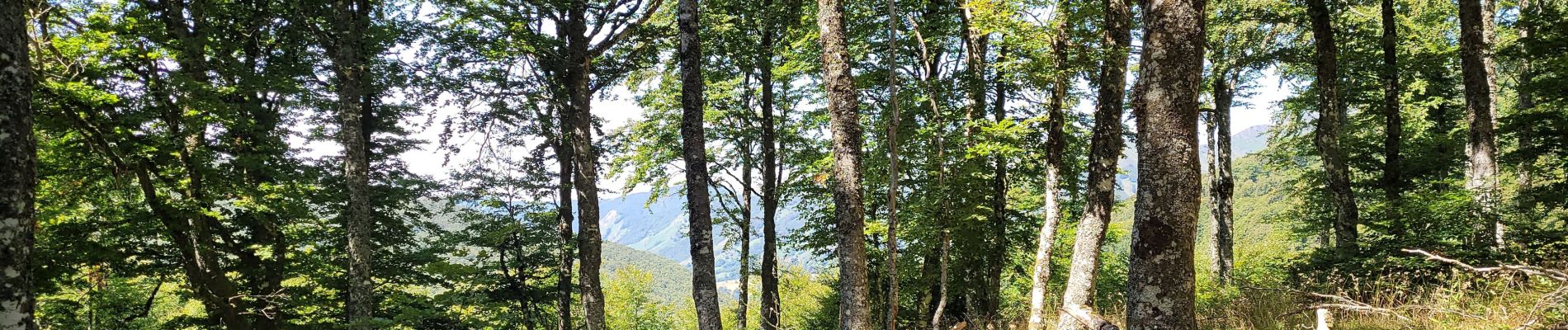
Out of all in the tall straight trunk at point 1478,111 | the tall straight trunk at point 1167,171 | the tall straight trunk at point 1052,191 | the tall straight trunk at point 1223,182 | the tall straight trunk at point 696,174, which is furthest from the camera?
the tall straight trunk at point 1223,182

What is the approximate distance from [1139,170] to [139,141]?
14.7 metres

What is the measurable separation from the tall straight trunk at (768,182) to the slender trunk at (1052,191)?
8.67m

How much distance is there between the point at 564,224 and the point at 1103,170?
1299 cm

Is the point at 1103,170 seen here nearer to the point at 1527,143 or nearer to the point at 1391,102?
the point at 1391,102

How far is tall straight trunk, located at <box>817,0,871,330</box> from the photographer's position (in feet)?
21.0

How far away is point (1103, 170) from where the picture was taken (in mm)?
7363

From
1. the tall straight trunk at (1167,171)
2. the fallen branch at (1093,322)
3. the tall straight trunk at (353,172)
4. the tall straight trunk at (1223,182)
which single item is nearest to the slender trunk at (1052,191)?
the fallen branch at (1093,322)

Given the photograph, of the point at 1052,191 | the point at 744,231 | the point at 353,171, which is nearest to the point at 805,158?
the point at 744,231

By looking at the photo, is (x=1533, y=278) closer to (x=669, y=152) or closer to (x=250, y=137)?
(x=669, y=152)

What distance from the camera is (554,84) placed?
13117 mm

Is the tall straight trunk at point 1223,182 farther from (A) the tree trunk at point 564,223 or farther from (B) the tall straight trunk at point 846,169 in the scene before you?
(A) the tree trunk at point 564,223

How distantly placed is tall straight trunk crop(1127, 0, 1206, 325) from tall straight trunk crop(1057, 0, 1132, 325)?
3070 millimetres

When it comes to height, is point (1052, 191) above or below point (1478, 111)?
below

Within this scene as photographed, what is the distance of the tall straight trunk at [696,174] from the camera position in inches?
306
